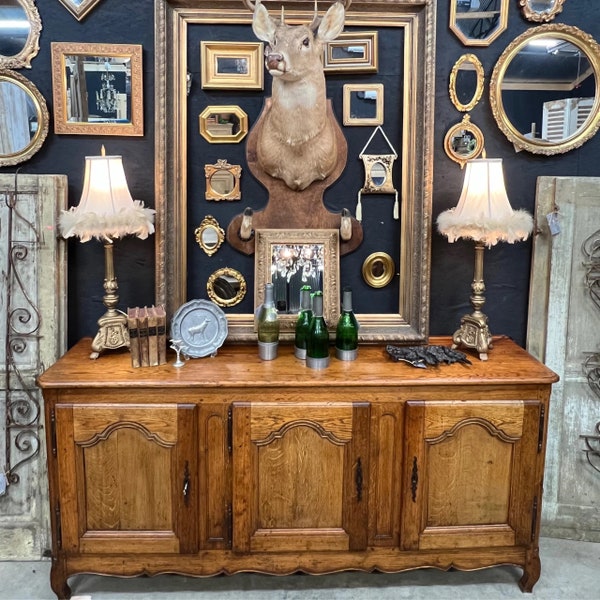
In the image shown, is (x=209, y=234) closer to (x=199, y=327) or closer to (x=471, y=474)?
(x=199, y=327)

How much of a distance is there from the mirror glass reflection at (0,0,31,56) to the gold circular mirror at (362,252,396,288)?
1.81m

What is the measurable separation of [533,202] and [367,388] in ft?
4.13

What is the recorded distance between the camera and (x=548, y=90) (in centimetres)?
257

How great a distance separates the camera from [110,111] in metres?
2.49

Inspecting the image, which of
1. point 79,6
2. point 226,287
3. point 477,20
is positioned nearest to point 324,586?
point 226,287

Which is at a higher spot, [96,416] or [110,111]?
[110,111]

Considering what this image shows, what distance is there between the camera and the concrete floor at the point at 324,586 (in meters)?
2.31

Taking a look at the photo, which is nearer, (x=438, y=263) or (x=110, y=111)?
(x=110, y=111)

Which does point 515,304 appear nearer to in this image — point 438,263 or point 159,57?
point 438,263

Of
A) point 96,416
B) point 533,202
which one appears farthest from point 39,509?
point 533,202

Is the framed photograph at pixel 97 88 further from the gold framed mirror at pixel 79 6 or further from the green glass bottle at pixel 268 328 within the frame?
→ the green glass bottle at pixel 268 328

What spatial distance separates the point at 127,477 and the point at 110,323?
2.10 feet

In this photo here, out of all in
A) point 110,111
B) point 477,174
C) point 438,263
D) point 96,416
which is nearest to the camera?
point 96,416

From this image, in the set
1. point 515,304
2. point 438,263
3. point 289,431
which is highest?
point 438,263
